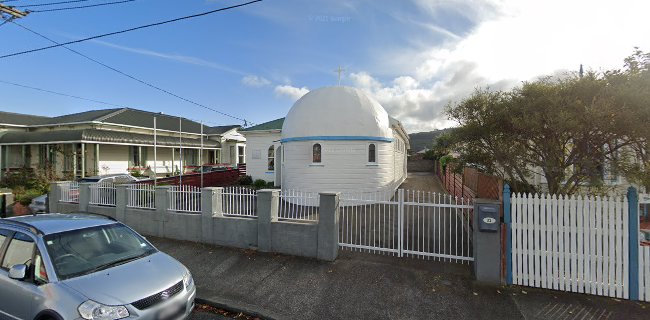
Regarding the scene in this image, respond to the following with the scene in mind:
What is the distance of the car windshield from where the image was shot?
12.3 ft

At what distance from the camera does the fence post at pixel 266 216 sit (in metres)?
7.11

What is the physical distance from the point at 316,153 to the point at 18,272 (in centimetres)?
999

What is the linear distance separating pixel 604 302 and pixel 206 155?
1252 inches

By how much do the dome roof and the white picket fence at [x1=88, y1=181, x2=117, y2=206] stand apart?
674 centimetres

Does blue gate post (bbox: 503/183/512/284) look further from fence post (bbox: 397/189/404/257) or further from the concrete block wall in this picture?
the concrete block wall

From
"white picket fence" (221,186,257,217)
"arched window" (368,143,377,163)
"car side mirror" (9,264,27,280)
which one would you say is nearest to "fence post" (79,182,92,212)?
"white picket fence" (221,186,257,217)

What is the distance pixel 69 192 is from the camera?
450 inches

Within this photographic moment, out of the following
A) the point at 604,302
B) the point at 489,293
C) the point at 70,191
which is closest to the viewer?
the point at 604,302

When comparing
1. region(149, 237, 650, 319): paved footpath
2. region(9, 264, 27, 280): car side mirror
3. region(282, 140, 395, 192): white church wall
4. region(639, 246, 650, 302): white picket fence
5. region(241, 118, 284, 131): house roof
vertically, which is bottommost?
region(149, 237, 650, 319): paved footpath

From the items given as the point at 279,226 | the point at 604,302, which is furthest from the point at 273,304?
the point at 604,302

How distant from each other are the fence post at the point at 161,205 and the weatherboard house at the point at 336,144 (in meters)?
5.54

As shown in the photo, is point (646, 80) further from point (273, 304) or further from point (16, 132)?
point (16, 132)

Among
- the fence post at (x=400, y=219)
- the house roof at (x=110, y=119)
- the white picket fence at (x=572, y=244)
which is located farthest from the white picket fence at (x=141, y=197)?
the house roof at (x=110, y=119)

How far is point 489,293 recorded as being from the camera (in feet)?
16.8
